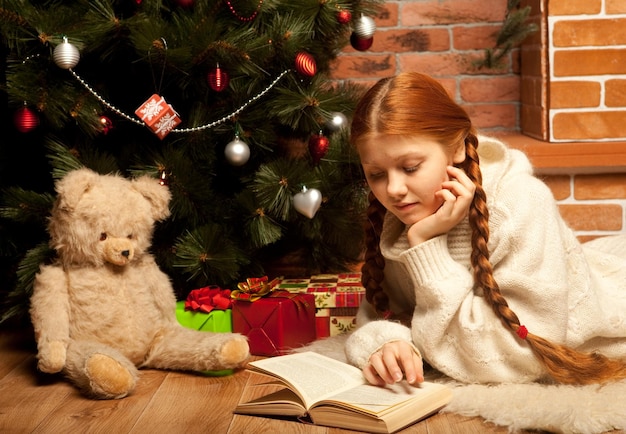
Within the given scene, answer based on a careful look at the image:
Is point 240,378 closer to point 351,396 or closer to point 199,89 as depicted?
point 351,396

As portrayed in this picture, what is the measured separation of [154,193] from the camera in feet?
5.71

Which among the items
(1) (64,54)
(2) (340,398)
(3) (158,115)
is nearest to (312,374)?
(2) (340,398)

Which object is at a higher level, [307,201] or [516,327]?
[307,201]

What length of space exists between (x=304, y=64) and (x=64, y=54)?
0.54 metres

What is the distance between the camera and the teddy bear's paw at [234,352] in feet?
5.31

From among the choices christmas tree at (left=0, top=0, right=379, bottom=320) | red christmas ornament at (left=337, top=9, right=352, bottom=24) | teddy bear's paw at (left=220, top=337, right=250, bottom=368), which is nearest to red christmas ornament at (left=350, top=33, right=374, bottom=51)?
christmas tree at (left=0, top=0, right=379, bottom=320)

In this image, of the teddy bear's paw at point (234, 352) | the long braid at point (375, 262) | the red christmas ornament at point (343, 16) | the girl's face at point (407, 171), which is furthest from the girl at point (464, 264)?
the red christmas ornament at point (343, 16)

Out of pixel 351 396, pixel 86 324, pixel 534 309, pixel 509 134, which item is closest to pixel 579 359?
pixel 534 309

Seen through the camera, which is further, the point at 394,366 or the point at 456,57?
the point at 456,57

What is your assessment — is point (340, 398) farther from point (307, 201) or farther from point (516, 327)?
point (307, 201)

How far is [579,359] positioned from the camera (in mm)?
1423

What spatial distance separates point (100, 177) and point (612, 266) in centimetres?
112

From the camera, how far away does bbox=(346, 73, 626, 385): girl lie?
1.40m

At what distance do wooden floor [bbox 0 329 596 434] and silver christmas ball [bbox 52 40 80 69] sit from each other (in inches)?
26.7
